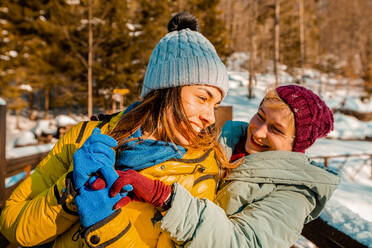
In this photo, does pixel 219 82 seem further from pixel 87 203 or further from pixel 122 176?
pixel 87 203

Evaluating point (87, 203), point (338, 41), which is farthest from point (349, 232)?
point (338, 41)

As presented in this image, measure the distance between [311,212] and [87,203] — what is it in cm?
123

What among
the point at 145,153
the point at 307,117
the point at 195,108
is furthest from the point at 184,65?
the point at 307,117

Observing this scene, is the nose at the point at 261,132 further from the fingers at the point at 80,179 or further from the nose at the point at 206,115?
the fingers at the point at 80,179

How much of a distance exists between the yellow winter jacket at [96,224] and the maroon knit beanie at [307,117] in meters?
0.60

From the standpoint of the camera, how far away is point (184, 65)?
1364mm

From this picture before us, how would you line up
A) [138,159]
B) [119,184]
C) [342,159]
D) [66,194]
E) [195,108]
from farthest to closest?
1. [342,159]
2. [195,108]
3. [138,159]
4. [66,194]
5. [119,184]

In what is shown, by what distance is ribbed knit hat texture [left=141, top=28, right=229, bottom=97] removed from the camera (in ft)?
4.45

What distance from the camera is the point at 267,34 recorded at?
A: 35.0 meters

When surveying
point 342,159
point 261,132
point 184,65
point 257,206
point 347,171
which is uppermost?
point 184,65

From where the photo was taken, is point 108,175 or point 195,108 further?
point 195,108

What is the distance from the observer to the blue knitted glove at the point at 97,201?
0.92 m

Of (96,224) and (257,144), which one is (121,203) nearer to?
(96,224)

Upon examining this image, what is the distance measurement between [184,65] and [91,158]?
0.76 m
